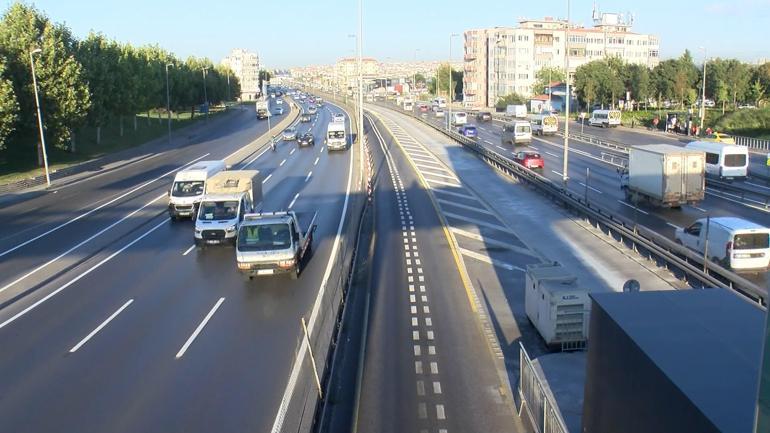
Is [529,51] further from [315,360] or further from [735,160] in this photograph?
[315,360]

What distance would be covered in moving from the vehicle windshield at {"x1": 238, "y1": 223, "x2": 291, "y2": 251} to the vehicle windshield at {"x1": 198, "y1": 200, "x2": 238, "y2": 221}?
4339 mm

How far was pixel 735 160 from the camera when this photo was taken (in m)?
36.8

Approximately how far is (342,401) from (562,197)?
69.1 feet

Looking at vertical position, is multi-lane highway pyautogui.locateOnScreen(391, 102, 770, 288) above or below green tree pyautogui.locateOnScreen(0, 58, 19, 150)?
below

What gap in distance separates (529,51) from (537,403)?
4951 inches

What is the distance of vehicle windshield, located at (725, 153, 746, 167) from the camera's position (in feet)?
121

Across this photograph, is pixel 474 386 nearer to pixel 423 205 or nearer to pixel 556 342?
pixel 556 342

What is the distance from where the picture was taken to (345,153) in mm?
56781

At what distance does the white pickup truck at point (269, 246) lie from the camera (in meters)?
19.0

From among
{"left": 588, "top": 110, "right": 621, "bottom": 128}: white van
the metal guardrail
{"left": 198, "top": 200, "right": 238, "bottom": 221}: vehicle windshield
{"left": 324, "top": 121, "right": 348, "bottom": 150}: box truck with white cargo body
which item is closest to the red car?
the metal guardrail

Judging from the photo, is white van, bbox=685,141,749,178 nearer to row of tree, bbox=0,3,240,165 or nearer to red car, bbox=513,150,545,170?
red car, bbox=513,150,545,170

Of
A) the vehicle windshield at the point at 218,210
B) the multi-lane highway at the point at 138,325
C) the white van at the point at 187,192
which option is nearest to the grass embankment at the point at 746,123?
the multi-lane highway at the point at 138,325

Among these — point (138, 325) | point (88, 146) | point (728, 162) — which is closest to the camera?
point (138, 325)

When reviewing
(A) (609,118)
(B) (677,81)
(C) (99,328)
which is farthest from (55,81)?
(B) (677,81)
